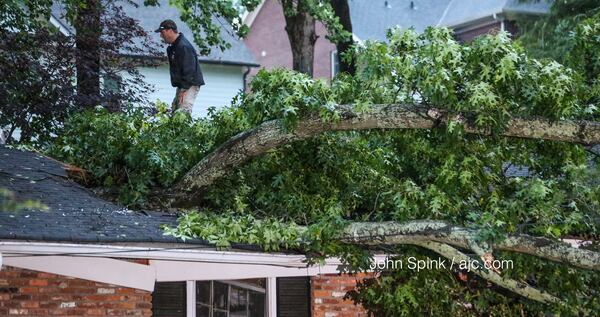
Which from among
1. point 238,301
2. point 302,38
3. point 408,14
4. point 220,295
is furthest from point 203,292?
point 408,14

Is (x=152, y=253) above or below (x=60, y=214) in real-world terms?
below

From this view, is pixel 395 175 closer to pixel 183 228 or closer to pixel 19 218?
pixel 183 228

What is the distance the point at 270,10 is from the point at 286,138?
24.5 m

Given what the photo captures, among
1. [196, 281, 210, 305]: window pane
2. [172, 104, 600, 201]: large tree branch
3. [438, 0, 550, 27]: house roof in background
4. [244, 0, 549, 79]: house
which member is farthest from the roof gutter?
[438, 0, 550, 27]: house roof in background

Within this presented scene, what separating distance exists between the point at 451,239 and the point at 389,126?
3.83 feet

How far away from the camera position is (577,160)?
10320mm

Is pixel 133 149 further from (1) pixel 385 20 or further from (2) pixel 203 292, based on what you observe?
(1) pixel 385 20

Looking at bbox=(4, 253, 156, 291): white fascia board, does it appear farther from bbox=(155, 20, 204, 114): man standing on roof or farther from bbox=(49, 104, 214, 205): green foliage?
bbox=(155, 20, 204, 114): man standing on roof

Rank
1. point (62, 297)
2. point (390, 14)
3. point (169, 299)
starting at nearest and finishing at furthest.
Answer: point (62, 297) → point (169, 299) → point (390, 14)

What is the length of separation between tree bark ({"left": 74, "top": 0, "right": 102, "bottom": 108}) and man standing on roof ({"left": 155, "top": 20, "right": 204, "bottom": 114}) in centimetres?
229

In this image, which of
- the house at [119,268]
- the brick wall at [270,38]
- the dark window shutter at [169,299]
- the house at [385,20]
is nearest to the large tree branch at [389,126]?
the house at [119,268]

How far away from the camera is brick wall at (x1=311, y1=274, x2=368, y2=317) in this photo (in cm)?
1120

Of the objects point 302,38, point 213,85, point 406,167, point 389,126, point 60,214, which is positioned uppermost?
point 302,38

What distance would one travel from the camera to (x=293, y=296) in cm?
1132
